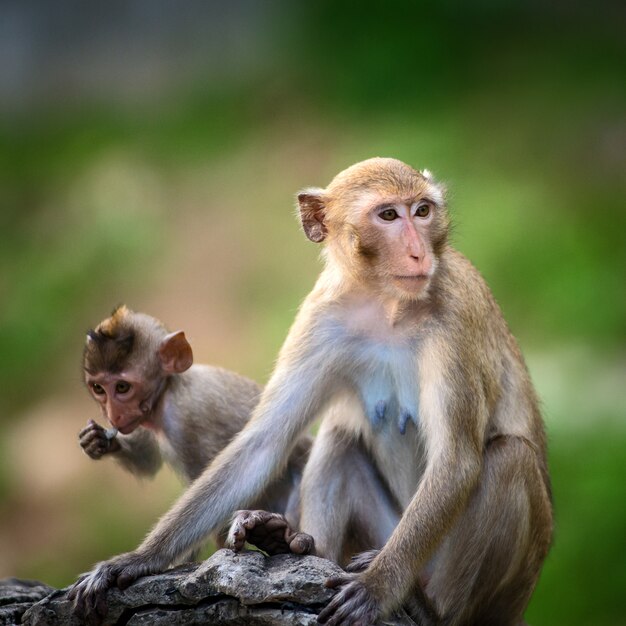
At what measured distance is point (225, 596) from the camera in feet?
16.9

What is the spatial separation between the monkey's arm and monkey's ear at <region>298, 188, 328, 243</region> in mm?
504

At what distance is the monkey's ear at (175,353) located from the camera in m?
6.32

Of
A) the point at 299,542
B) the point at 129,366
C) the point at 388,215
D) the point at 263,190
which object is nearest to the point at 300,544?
the point at 299,542

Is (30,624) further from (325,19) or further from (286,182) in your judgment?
(325,19)

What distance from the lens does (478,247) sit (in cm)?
1109

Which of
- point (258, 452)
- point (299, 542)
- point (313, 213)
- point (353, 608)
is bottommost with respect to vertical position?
point (353, 608)

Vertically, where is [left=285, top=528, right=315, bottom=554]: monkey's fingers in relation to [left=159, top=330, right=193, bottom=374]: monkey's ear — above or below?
below

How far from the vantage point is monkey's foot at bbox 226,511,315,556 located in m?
5.20

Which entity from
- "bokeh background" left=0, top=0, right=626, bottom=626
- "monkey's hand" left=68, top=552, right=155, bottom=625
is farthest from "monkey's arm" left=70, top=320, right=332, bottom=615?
"bokeh background" left=0, top=0, right=626, bottom=626

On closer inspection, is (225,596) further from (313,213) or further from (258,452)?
(313,213)

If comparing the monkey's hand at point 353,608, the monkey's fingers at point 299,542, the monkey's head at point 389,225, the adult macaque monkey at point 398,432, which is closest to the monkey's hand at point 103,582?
the adult macaque monkey at point 398,432

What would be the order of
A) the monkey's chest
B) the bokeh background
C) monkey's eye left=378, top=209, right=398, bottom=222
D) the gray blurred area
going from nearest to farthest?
monkey's eye left=378, top=209, right=398, bottom=222 < the monkey's chest < the bokeh background < the gray blurred area

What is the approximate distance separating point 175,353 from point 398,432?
1.42 m

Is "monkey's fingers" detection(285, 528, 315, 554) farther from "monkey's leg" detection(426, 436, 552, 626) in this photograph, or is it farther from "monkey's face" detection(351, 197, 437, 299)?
"monkey's face" detection(351, 197, 437, 299)
